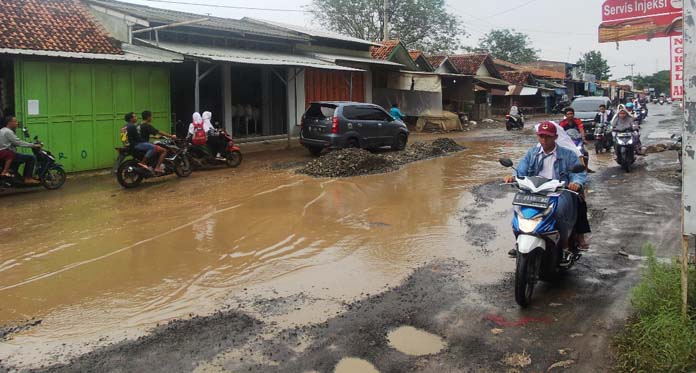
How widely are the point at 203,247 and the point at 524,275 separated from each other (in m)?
3.90

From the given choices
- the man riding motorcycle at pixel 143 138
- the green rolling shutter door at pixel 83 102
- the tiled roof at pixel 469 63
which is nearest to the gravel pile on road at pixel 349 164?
the man riding motorcycle at pixel 143 138

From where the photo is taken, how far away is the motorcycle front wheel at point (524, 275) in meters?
4.85

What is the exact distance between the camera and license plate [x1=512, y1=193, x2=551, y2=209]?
4984mm

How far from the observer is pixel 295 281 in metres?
5.80

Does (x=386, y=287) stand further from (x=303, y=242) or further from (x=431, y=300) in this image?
(x=303, y=242)

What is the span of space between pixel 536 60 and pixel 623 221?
207ft

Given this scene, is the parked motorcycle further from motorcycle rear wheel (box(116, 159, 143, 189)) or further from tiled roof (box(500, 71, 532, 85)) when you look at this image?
tiled roof (box(500, 71, 532, 85))

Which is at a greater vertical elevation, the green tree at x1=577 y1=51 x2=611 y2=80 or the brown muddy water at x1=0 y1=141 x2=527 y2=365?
the green tree at x1=577 y1=51 x2=611 y2=80

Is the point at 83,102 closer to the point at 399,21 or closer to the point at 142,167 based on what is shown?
the point at 142,167

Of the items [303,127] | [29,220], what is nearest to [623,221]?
[29,220]

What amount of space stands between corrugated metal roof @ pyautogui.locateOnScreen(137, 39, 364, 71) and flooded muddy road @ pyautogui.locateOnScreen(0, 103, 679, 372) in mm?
5127

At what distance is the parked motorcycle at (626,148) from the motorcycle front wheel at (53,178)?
11622mm

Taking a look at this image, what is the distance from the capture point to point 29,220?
339 inches

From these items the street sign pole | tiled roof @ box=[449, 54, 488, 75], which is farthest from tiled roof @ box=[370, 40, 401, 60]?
the street sign pole
